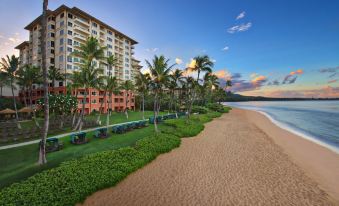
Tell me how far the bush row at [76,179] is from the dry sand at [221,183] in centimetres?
54

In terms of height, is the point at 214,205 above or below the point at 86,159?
below

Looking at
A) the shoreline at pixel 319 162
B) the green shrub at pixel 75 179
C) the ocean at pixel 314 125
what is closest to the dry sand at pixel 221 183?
the shoreline at pixel 319 162

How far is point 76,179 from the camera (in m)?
8.96

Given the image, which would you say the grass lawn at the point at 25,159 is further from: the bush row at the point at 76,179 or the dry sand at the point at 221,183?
the dry sand at the point at 221,183

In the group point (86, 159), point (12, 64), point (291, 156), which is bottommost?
point (291, 156)

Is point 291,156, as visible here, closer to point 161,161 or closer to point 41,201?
point 161,161

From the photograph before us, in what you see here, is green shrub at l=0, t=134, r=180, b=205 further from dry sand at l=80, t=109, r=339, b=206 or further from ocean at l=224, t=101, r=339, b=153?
ocean at l=224, t=101, r=339, b=153

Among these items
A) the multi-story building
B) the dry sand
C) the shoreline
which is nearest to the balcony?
the multi-story building

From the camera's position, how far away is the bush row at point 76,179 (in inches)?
292

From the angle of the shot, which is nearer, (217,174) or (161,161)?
(217,174)

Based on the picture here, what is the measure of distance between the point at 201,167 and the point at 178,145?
17.6 ft

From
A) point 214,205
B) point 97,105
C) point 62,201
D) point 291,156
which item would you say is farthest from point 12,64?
point 291,156

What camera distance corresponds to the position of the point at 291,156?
14727 millimetres

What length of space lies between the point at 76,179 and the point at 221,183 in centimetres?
798
